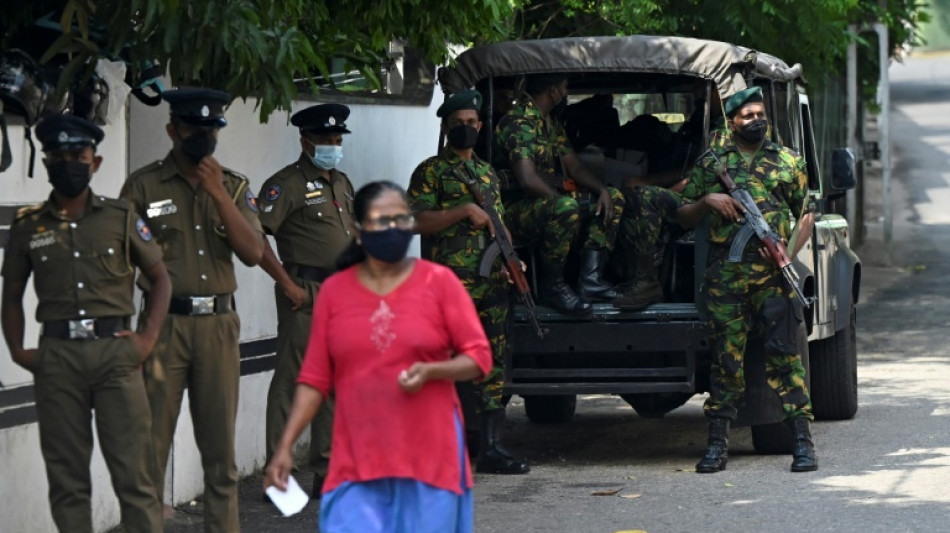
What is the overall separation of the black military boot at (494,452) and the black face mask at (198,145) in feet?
10.3

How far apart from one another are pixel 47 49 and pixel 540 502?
322 cm

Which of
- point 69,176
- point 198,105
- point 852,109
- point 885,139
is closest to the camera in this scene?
point 69,176

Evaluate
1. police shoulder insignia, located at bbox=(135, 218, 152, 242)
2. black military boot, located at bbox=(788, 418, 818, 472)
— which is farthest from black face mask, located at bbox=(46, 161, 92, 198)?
black military boot, located at bbox=(788, 418, 818, 472)

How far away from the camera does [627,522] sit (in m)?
7.86

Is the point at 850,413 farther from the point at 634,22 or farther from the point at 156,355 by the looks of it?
the point at 156,355

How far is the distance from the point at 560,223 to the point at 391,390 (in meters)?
4.42

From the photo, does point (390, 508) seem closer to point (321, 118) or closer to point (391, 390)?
point (391, 390)

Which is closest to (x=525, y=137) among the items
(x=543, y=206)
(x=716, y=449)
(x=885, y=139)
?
(x=543, y=206)

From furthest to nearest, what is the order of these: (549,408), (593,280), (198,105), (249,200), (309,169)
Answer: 1. (549,408)
2. (593,280)
3. (309,169)
4. (249,200)
5. (198,105)

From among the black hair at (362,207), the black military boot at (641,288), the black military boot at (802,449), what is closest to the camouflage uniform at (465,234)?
the black military boot at (641,288)

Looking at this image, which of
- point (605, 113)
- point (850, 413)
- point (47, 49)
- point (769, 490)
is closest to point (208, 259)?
point (47, 49)

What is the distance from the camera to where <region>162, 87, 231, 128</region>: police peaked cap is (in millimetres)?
6523

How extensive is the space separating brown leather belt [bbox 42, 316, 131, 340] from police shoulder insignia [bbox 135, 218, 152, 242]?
1.10ft

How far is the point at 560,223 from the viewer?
922 centimetres
